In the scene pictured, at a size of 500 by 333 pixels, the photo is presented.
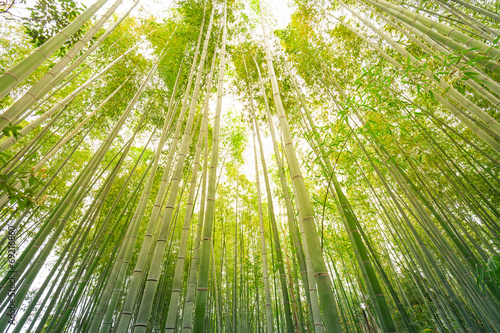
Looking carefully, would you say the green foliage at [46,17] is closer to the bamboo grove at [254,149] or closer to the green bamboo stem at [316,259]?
the bamboo grove at [254,149]

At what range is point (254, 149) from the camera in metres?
3.45

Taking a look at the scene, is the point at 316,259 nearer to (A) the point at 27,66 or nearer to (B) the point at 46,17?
(A) the point at 27,66

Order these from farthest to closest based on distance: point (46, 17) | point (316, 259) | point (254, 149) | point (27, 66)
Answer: point (254, 149) → point (46, 17) → point (27, 66) → point (316, 259)

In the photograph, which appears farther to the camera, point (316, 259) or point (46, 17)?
point (46, 17)

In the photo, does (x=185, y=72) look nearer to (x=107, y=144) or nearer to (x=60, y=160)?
(x=107, y=144)

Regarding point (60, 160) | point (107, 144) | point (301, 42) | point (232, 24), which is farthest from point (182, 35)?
point (60, 160)

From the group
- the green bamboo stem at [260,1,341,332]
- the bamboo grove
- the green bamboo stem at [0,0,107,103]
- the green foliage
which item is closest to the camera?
the green bamboo stem at [260,1,341,332]

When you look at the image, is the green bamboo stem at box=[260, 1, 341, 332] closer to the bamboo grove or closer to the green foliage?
the bamboo grove

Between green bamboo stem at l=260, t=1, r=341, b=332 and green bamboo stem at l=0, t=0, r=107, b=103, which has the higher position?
green bamboo stem at l=0, t=0, r=107, b=103

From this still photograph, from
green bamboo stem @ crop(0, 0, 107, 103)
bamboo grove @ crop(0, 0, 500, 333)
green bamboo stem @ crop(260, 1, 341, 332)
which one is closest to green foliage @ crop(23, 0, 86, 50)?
bamboo grove @ crop(0, 0, 500, 333)

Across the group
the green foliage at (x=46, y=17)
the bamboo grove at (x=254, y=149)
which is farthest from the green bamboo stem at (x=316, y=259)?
the green foliage at (x=46, y=17)

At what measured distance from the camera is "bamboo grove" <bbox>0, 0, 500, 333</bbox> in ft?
6.50

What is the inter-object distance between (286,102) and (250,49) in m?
1.32

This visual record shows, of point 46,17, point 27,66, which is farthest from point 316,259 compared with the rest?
point 46,17
